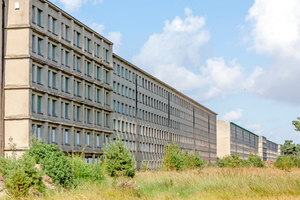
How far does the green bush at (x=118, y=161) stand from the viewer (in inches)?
1332

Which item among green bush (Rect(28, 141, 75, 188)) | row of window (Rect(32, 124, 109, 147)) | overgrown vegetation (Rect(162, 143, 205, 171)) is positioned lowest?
overgrown vegetation (Rect(162, 143, 205, 171))

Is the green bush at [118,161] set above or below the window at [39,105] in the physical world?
below

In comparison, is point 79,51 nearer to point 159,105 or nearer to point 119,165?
point 119,165

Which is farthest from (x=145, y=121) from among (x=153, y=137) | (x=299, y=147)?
(x=299, y=147)

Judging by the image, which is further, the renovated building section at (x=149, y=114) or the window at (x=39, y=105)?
the renovated building section at (x=149, y=114)

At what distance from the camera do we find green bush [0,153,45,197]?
17062mm

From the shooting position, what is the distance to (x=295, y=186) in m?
20.0

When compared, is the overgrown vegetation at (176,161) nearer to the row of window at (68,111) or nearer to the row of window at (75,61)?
the row of window at (68,111)

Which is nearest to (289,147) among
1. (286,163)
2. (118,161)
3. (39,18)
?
(286,163)

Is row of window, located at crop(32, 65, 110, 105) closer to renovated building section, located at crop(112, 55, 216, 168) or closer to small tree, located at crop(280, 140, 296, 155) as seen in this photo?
renovated building section, located at crop(112, 55, 216, 168)

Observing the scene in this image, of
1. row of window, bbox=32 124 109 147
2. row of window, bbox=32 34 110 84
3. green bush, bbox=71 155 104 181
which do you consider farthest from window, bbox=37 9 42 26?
green bush, bbox=71 155 104 181

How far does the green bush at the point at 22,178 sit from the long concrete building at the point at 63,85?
2454 centimetres

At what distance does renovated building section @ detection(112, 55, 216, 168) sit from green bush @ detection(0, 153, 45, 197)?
4535 cm

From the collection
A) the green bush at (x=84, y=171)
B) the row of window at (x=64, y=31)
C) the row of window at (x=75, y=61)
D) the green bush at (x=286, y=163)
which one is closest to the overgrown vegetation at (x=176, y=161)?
the green bush at (x=286, y=163)
